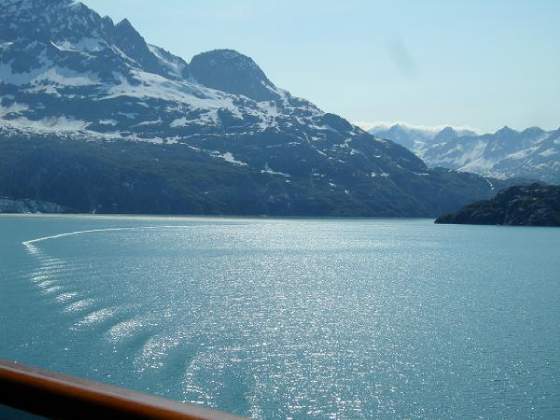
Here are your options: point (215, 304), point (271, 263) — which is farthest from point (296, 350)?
point (271, 263)

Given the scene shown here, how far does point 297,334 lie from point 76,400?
54.7 meters

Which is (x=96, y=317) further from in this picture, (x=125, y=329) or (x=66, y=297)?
(x=66, y=297)

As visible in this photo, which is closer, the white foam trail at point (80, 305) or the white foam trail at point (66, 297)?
the white foam trail at point (80, 305)

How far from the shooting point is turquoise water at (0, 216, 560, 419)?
130ft

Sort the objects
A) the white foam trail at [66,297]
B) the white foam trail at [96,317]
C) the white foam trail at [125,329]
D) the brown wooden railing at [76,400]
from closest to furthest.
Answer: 1. the brown wooden railing at [76,400]
2. the white foam trail at [125,329]
3. the white foam trail at [96,317]
4. the white foam trail at [66,297]

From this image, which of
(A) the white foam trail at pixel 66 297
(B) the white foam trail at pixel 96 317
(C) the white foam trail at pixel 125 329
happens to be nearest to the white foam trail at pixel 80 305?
(A) the white foam trail at pixel 66 297

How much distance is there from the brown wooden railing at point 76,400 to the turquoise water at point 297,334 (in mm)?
32417

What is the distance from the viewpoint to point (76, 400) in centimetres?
436

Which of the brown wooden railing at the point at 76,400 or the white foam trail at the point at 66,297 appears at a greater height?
the brown wooden railing at the point at 76,400

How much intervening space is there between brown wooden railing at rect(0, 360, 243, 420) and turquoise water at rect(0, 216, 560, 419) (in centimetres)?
3242

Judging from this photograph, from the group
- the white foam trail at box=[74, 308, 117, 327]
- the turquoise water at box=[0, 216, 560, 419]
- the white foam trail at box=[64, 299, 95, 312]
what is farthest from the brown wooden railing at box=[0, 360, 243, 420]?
the white foam trail at box=[64, 299, 95, 312]

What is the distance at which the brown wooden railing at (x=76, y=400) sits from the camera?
400 cm

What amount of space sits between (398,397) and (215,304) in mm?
37798

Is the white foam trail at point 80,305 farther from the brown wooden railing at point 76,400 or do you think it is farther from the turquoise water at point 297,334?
the brown wooden railing at point 76,400
